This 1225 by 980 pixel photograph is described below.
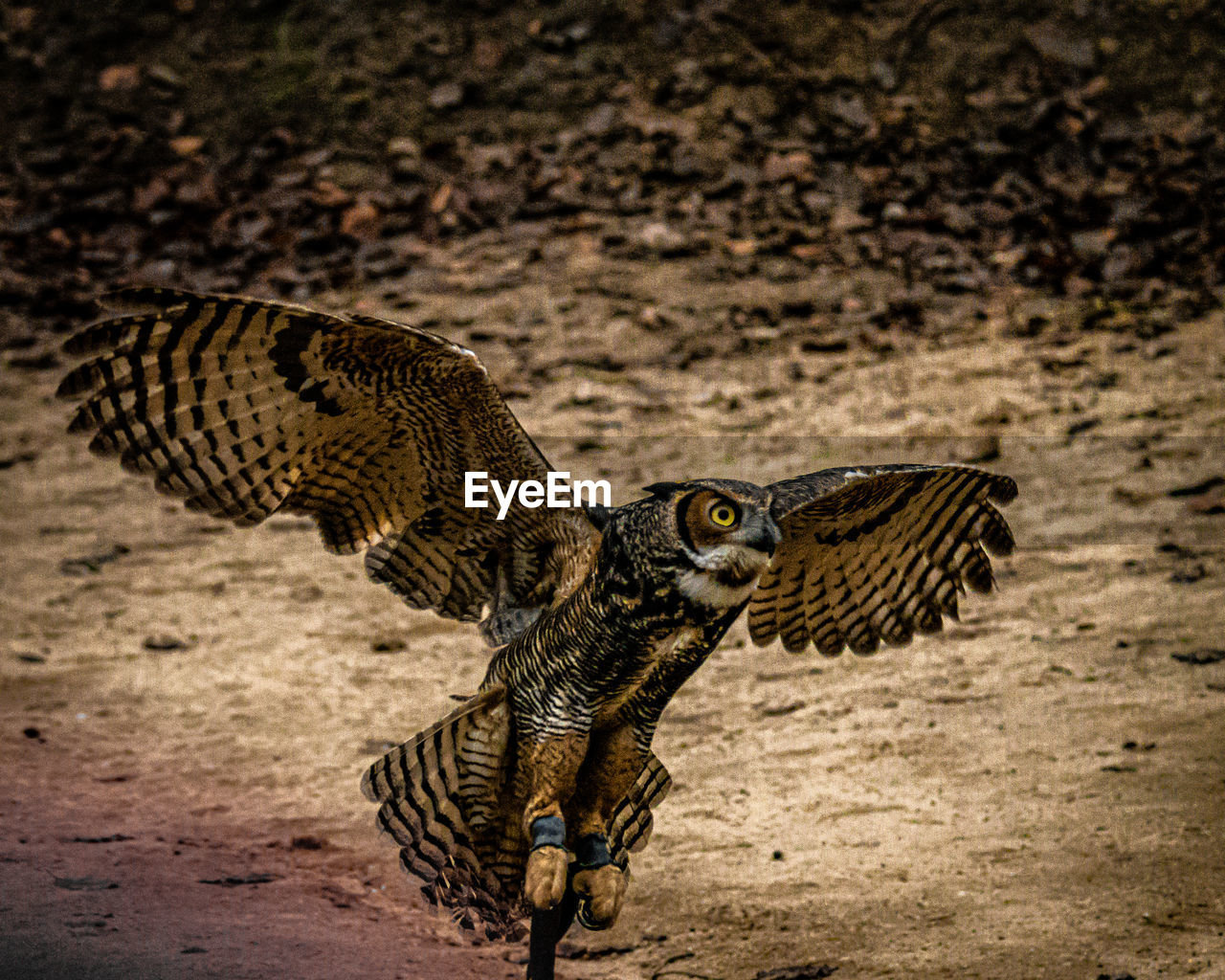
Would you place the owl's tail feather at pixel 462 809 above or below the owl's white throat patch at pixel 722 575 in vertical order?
below

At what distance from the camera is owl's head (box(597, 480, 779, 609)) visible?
2.28 m

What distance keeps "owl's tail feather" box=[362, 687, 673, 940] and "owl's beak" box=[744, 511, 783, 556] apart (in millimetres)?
694

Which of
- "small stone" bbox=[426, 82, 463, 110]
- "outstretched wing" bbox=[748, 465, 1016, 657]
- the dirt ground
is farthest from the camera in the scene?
"small stone" bbox=[426, 82, 463, 110]

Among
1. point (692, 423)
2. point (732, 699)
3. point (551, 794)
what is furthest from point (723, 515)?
point (692, 423)

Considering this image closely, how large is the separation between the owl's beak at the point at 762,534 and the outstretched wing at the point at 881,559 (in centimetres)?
34

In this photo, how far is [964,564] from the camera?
9.30ft

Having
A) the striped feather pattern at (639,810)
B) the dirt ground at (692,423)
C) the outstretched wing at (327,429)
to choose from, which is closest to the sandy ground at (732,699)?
the dirt ground at (692,423)

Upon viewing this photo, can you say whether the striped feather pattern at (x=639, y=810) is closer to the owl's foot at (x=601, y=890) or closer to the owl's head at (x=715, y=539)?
the owl's foot at (x=601, y=890)

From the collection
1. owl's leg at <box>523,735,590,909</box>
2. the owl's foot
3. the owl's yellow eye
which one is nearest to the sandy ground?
the owl's foot

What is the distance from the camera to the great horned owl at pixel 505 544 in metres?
2.40

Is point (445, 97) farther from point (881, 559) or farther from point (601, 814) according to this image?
point (601, 814)

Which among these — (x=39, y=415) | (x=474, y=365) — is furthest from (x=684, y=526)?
(x=39, y=415)

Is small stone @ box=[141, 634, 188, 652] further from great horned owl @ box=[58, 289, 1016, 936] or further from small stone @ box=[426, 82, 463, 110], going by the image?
small stone @ box=[426, 82, 463, 110]

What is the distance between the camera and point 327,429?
2723 millimetres
